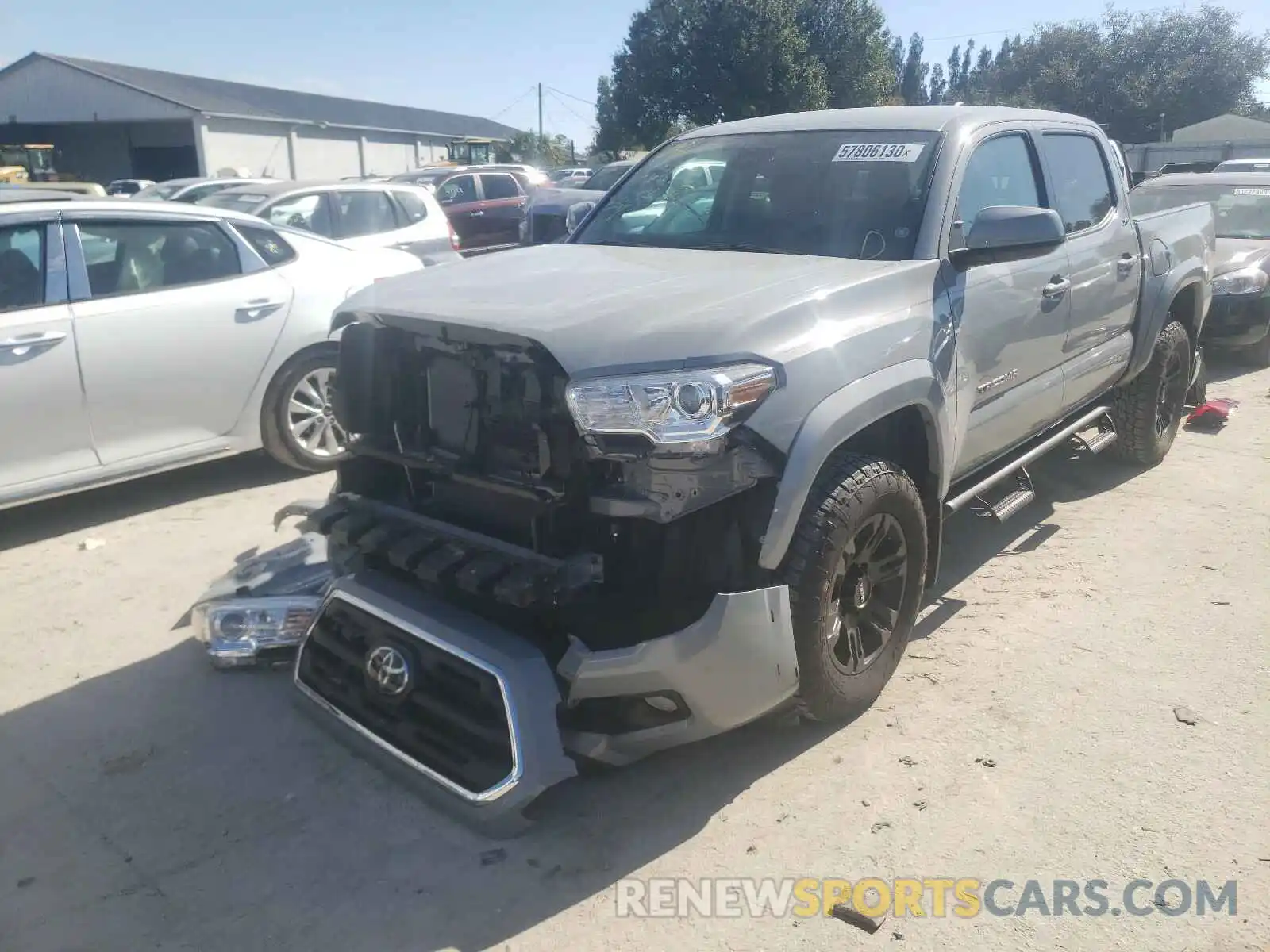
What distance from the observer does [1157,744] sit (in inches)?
127

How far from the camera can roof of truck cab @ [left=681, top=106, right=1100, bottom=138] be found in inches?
153

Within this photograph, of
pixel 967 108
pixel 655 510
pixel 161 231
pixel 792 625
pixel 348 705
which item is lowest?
pixel 348 705

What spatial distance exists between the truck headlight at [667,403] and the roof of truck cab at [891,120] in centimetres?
178

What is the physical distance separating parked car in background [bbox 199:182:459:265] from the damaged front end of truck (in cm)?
727

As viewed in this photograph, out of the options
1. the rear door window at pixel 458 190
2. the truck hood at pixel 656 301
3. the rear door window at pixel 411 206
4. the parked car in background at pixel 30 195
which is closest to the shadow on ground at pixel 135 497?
the parked car in background at pixel 30 195

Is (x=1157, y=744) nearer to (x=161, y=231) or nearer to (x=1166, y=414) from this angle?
(x=1166, y=414)

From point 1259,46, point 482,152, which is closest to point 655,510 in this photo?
point 482,152

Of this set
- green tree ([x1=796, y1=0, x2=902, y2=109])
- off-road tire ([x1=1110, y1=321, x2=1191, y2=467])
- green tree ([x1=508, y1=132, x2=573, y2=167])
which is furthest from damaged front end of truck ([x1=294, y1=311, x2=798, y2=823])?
green tree ([x1=508, y1=132, x2=573, y2=167])

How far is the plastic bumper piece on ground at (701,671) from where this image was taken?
2.63 meters

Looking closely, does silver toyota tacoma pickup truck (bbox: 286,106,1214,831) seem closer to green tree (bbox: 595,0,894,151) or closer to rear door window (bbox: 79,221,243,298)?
rear door window (bbox: 79,221,243,298)

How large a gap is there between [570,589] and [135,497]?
159 inches

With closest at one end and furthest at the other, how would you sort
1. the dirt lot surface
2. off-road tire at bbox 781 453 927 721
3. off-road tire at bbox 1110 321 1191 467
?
the dirt lot surface < off-road tire at bbox 781 453 927 721 < off-road tire at bbox 1110 321 1191 467

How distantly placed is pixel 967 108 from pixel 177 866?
394 centimetres

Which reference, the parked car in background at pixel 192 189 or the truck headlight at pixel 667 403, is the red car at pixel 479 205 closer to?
the parked car in background at pixel 192 189
